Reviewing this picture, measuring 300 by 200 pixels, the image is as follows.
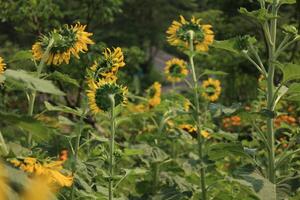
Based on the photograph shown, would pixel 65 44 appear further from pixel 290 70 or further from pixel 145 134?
pixel 145 134

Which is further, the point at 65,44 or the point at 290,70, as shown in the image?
the point at 290,70

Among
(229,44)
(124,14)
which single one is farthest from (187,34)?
(124,14)

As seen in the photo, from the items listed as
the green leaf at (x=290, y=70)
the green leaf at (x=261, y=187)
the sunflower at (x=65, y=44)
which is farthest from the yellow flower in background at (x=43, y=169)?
the green leaf at (x=290, y=70)

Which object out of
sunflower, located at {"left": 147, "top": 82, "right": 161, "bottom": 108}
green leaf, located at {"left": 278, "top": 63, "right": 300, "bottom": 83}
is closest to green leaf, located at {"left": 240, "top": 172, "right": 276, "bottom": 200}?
green leaf, located at {"left": 278, "top": 63, "right": 300, "bottom": 83}

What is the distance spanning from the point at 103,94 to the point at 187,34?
81cm

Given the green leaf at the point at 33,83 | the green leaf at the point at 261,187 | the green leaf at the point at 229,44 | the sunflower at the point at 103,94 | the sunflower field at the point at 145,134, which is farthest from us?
the green leaf at the point at 229,44

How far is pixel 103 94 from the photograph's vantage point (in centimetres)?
201

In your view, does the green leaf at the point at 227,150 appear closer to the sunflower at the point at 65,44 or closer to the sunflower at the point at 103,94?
the sunflower at the point at 103,94

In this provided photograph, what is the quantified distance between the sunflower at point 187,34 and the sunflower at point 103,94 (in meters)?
0.75

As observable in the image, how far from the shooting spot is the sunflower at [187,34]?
2.70 metres

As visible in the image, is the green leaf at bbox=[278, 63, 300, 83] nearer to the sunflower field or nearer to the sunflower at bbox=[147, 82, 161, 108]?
the sunflower field

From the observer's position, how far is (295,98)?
2098 mm

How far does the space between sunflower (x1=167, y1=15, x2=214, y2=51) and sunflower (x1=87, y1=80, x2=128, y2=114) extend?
750 millimetres

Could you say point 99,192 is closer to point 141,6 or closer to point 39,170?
point 39,170
